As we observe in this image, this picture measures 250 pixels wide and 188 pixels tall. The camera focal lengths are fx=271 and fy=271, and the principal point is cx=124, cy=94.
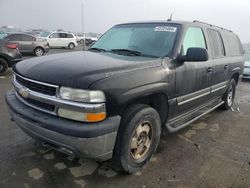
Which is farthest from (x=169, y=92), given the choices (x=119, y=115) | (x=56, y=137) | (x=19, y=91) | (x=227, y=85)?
(x=227, y=85)

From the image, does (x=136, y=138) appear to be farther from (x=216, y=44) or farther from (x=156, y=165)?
(x=216, y=44)

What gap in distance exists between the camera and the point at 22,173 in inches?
125

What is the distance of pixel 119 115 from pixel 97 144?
390 mm

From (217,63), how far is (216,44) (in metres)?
0.39

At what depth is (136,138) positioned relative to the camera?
3.22m

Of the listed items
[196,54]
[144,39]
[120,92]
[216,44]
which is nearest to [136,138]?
[120,92]

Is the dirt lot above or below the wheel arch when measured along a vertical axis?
below

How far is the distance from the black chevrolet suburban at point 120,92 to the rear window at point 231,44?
3.62ft

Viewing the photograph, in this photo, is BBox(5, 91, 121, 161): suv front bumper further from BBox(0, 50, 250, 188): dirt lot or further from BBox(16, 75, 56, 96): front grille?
BBox(0, 50, 250, 188): dirt lot

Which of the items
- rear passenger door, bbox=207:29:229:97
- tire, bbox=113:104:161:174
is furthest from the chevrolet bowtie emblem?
rear passenger door, bbox=207:29:229:97

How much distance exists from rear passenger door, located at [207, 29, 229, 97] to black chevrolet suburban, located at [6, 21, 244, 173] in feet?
0.46

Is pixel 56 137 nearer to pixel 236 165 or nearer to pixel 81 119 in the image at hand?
pixel 81 119

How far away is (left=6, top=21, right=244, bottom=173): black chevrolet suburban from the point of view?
8.64 ft

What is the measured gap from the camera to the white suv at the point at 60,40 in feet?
86.5
